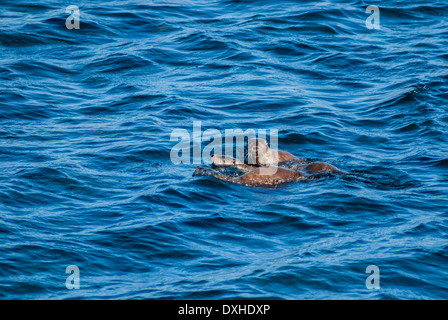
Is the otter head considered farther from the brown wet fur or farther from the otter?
the brown wet fur

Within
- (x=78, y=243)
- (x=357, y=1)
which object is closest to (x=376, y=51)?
(x=357, y=1)

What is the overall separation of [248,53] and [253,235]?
Result: 7329mm

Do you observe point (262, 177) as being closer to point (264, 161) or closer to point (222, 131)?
point (264, 161)

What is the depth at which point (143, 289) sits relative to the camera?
6.49 meters

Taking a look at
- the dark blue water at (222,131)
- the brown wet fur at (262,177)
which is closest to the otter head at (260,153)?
the brown wet fur at (262,177)

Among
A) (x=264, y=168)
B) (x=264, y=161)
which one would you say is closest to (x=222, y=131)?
(x=264, y=161)

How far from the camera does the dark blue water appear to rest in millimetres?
6941

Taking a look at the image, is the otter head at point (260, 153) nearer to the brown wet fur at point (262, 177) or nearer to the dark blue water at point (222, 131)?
the brown wet fur at point (262, 177)

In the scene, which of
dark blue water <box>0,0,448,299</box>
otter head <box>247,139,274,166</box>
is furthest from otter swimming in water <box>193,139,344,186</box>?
dark blue water <box>0,0,448,299</box>

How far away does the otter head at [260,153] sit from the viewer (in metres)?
8.89

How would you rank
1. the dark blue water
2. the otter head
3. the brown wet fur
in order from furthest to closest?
the otter head < the brown wet fur < the dark blue water

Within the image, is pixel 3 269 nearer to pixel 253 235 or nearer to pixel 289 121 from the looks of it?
pixel 253 235

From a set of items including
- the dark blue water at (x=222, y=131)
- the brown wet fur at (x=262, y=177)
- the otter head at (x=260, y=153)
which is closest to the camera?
the dark blue water at (x=222, y=131)

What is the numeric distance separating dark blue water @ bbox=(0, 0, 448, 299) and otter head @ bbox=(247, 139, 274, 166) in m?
0.38
